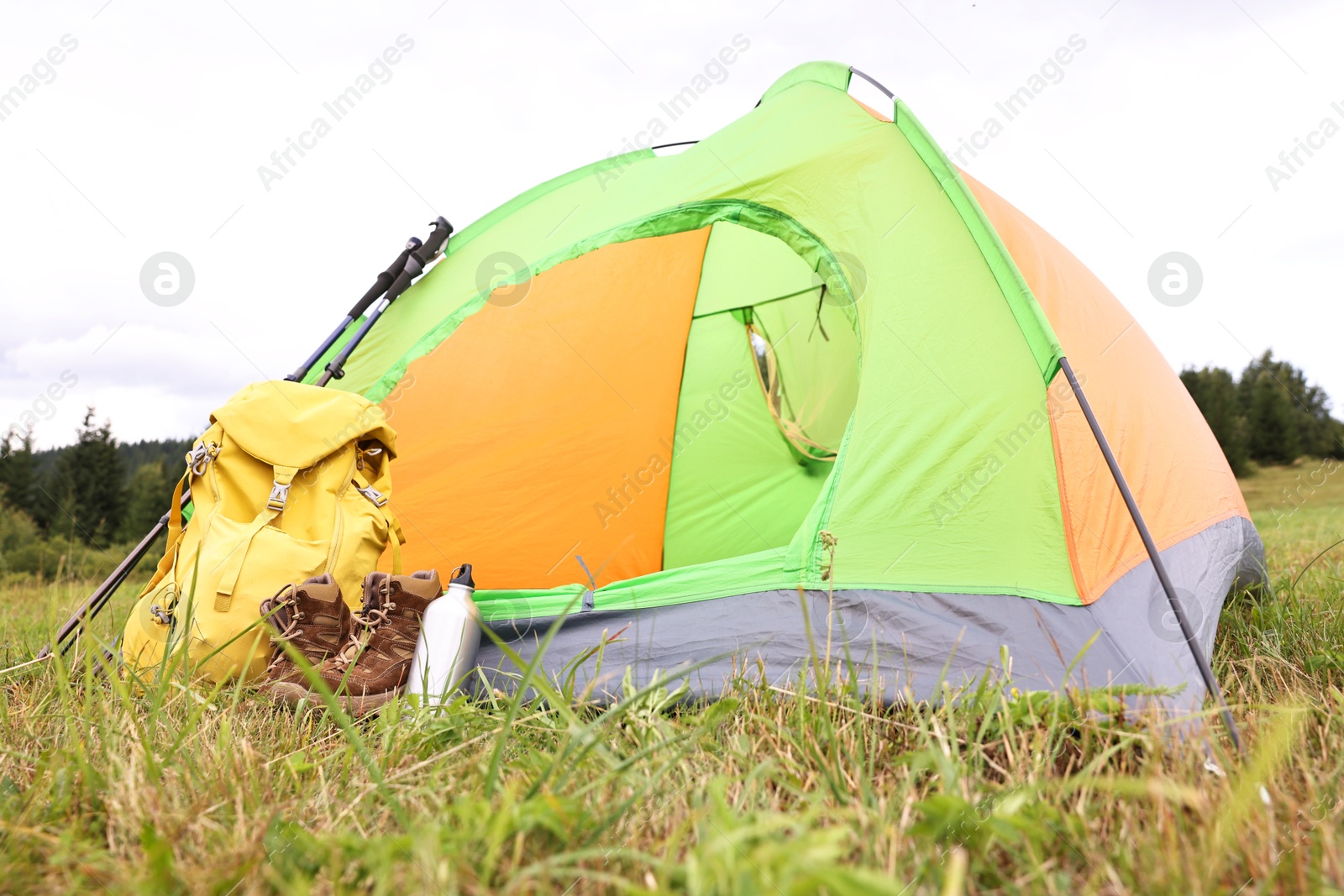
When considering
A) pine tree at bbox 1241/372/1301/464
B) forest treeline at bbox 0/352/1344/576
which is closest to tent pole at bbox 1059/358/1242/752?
forest treeline at bbox 0/352/1344/576

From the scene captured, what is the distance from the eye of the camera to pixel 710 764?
103 centimetres

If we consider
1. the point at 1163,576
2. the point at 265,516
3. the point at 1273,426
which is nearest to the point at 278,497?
the point at 265,516

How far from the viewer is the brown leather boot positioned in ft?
5.18

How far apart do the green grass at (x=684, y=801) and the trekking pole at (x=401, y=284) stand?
1.25 metres

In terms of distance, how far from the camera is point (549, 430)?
2719 mm

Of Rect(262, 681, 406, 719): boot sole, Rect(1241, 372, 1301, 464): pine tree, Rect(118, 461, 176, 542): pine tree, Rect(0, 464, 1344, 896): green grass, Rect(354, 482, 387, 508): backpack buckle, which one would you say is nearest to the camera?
Rect(0, 464, 1344, 896): green grass

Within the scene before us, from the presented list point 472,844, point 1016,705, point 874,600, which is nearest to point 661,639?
point 874,600

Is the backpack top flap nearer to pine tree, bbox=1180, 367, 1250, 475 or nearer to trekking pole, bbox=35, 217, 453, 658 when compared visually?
trekking pole, bbox=35, 217, 453, 658

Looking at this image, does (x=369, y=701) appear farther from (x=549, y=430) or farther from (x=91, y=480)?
(x=91, y=480)

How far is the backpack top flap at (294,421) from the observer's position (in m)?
1.87

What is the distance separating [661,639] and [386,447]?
3.18ft

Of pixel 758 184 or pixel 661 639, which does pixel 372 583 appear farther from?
pixel 758 184

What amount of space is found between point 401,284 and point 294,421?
79cm

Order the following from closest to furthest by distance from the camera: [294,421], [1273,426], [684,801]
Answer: [684,801], [294,421], [1273,426]
